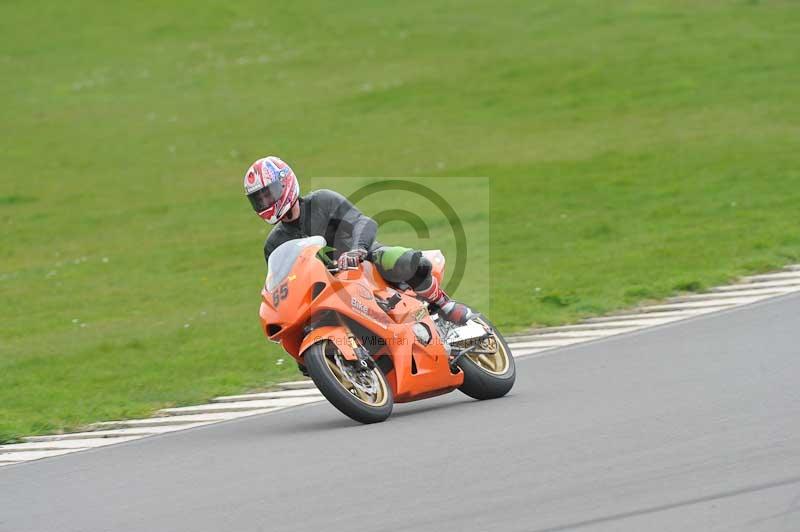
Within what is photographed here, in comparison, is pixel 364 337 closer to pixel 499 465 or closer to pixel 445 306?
pixel 445 306

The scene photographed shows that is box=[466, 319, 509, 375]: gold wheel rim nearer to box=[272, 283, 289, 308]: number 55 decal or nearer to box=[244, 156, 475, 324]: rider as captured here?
box=[244, 156, 475, 324]: rider

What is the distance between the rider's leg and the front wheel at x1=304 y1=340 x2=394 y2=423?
2.54 feet

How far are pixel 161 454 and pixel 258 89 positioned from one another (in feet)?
102

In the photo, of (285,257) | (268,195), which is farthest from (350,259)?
(268,195)

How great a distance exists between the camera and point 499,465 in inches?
290

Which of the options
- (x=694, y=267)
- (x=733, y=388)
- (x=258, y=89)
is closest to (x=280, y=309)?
(x=733, y=388)

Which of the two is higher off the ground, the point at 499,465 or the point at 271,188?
the point at 271,188

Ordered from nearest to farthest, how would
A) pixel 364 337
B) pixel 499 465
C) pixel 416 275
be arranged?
1. pixel 499 465
2. pixel 364 337
3. pixel 416 275

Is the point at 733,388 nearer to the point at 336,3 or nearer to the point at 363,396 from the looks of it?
the point at 363,396

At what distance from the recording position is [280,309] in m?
8.82

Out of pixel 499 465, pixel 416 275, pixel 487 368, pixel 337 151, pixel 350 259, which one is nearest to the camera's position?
pixel 499 465

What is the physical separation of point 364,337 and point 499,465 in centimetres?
209

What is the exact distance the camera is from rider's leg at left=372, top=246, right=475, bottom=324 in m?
9.48

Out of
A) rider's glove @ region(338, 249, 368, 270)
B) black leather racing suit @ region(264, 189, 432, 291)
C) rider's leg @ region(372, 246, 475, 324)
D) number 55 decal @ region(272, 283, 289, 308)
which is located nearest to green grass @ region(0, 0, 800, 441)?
black leather racing suit @ region(264, 189, 432, 291)
